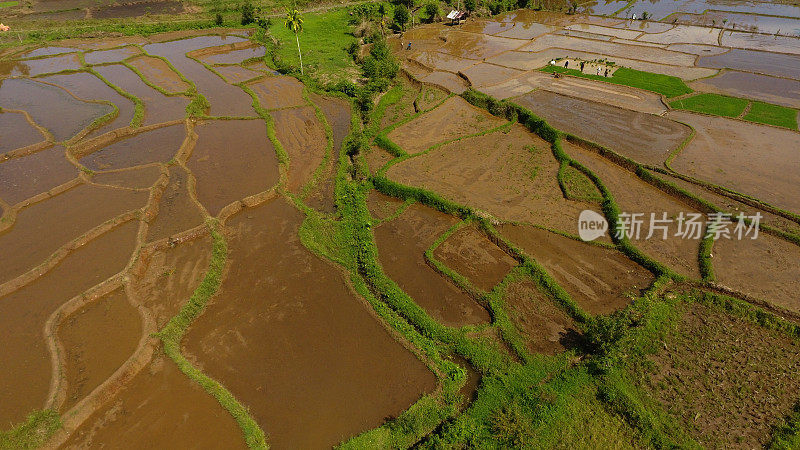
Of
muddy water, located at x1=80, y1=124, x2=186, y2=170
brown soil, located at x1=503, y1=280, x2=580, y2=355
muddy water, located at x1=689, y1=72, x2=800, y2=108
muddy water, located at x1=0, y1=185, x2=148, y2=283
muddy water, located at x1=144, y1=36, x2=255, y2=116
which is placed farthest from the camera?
muddy water, located at x1=144, y1=36, x2=255, y2=116

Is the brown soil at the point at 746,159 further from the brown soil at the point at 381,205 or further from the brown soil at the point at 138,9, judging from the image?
the brown soil at the point at 138,9

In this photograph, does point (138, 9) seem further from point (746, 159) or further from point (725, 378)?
point (725, 378)

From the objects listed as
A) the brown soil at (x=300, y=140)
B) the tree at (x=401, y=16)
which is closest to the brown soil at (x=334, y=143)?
the brown soil at (x=300, y=140)

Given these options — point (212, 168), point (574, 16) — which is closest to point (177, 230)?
point (212, 168)

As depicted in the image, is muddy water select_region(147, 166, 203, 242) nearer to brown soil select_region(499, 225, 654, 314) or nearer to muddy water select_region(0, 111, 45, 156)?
muddy water select_region(0, 111, 45, 156)

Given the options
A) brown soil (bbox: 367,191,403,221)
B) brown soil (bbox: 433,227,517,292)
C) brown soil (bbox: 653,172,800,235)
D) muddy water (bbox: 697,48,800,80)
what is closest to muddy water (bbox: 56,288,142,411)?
brown soil (bbox: 367,191,403,221)

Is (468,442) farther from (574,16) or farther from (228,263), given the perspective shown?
(574,16)

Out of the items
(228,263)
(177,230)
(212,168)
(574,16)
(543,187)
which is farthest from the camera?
(574,16)
